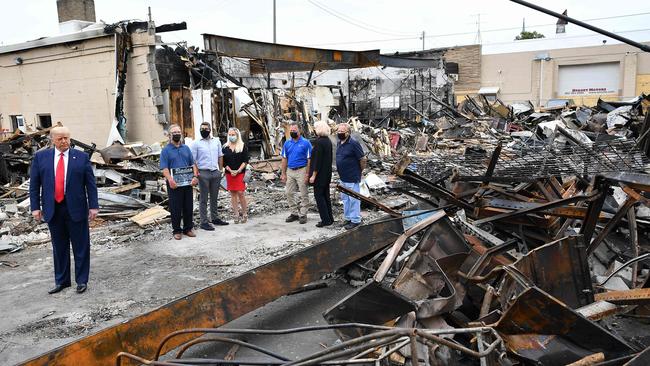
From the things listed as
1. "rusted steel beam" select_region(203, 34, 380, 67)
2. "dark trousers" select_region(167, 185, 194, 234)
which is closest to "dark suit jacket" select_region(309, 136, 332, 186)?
"dark trousers" select_region(167, 185, 194, 234)

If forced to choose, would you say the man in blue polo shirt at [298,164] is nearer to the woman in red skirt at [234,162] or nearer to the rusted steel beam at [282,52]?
the woman in red skirt at [234,162]

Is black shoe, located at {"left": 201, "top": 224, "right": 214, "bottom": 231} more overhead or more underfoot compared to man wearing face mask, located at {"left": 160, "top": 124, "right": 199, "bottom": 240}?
more underfoot

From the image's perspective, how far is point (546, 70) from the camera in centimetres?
3712

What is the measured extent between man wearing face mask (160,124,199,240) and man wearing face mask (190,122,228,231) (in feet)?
0.85

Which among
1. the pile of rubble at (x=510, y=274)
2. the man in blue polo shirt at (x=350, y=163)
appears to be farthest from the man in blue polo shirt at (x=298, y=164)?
the pile of rubble at (x=510, y=274)

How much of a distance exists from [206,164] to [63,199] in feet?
8.92

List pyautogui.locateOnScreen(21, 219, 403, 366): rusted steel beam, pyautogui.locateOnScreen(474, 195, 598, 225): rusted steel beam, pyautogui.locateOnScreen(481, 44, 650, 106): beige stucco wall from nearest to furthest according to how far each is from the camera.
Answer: pyautogui.locateOnScreen(21, 219, 403, 366): rusted steel beam, pyautogui.locateOnScreen(474, 195, 598, 225): rusted steel beam, pyautogui.locateOnScreen(481, 44, 650, 106): beige stucco wall

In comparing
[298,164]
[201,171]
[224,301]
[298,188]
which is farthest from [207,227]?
[224,301]

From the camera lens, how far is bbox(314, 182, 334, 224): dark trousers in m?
7.74

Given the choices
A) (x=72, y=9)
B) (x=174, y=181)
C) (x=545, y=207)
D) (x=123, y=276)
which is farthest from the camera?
(x=72, y=9)

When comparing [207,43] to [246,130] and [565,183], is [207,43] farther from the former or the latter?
[565,183]

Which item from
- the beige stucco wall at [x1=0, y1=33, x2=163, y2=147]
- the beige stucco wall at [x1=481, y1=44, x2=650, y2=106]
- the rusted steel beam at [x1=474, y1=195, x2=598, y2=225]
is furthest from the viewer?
the beige stucco wall at [x1=481, y1=44, x2=650, y2=106]

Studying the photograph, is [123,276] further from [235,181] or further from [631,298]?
[631,298]

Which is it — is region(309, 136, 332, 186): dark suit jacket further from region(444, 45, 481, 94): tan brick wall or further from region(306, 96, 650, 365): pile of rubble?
region(444, 45, 481, 94): tan brick wall
